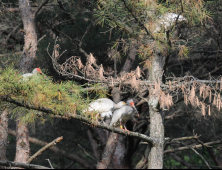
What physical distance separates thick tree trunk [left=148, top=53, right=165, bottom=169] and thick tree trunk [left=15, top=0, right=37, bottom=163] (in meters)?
2.10

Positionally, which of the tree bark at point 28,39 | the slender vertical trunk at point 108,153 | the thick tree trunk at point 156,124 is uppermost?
the tree bark at point 28,39

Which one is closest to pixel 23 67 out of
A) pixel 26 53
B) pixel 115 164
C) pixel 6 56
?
pixel 26 53

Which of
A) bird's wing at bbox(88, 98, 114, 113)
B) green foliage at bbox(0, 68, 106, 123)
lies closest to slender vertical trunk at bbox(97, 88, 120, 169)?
bird's wing at bbox(88, 98, 114, 113)

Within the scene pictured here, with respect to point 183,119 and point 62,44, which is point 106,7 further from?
point 183,119

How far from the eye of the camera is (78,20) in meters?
5.64

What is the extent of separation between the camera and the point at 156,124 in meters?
3.24

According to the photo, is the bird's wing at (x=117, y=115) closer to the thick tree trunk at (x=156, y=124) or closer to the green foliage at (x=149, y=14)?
the thick tree trunk at (x=156, y=124)

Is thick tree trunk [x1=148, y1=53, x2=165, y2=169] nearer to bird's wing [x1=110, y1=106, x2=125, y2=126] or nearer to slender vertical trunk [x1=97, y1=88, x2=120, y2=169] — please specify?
bird's wing [x1=110, y1=106, x2=125, y2=126]

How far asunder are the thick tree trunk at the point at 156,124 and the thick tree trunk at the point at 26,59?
2095 millimetres

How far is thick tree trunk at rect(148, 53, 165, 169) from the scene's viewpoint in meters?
3.11

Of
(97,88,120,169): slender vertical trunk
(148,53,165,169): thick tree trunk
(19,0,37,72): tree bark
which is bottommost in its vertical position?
(97,88,120,169): slender vertical trunk

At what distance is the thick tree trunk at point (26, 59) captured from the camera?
424cm

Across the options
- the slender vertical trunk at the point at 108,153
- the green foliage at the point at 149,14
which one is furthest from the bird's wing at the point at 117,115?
the slender vertical trunk at the point at 108,153

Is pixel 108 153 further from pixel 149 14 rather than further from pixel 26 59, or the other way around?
pixel 149 14
